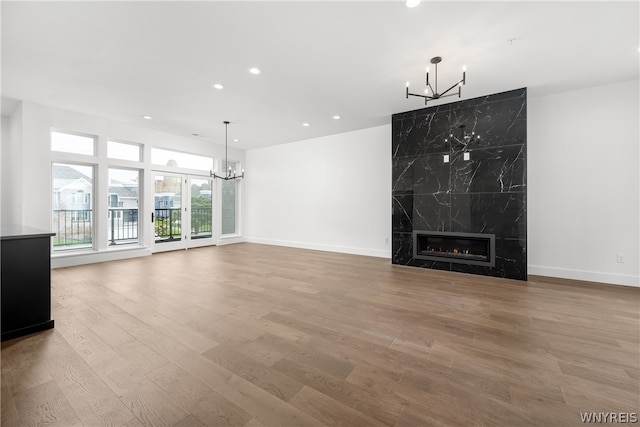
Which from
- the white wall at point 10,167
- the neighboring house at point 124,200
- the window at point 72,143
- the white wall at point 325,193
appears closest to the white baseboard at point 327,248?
the white wall at point 325,193

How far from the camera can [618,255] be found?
3.93 metres

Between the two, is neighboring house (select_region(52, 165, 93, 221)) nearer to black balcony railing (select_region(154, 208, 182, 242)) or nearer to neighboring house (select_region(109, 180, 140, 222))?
neighboring house (select_region(109, 180, 140, 222))

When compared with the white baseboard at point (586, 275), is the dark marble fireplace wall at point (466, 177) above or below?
above

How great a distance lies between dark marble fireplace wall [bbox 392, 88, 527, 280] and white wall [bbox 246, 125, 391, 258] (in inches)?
30.5

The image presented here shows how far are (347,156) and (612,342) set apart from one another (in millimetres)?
5464

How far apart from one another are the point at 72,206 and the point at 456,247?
8.00 metres

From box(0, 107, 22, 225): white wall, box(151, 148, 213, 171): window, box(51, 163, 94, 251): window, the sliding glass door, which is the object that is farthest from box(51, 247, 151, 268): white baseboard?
box(151, 148, 213, 171): window

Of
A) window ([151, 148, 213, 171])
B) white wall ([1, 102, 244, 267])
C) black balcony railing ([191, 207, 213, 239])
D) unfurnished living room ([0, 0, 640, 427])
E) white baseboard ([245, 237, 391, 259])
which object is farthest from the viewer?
black balcony railing ([191, 207, 213, 239])

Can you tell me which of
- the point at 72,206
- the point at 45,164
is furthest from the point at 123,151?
the point at 72,206

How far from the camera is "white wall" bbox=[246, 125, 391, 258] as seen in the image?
6.13 metres

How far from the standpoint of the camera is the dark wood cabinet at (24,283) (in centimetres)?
228

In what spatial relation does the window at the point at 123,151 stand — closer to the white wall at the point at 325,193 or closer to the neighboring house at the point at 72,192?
the neighboring house at the point at 72,192

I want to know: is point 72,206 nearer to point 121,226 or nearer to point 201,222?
point 121,226

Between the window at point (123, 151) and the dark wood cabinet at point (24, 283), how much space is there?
4.24 meters
